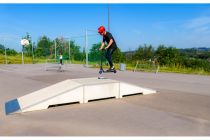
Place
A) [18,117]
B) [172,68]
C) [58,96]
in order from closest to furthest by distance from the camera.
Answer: [18,117] < [58,96] < [172,68]

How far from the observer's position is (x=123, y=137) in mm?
3779

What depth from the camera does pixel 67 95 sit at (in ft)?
19.6

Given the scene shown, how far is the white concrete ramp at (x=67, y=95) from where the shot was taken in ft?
18.4

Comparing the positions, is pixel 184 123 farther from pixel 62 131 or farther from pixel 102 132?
pixel 62 131

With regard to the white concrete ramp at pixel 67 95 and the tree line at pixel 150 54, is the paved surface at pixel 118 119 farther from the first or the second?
the tree line at pixel 150 54

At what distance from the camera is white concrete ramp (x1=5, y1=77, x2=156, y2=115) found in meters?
5.62

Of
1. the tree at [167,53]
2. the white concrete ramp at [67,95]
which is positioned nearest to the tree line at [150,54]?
the tree at [167,53]

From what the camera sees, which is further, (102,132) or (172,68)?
(172,68)

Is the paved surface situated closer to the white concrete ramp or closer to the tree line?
the white concrete ramp

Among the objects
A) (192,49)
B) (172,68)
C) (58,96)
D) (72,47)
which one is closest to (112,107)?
(58,96)

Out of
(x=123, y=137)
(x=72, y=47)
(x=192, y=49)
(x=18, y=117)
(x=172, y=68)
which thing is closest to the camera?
(x=123, y=137)

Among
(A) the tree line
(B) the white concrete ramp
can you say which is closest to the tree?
(A) the tree line

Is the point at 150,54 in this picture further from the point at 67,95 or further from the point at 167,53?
the point at 67,95

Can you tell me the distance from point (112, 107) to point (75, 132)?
6.55 ft
